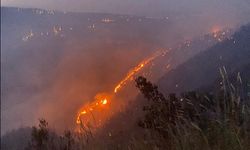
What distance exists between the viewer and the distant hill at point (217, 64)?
8.72 metres

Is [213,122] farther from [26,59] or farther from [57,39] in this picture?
[26,59]

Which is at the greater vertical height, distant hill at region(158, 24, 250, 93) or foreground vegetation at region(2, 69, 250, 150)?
distant hill at region(158, 24, 250, 93)

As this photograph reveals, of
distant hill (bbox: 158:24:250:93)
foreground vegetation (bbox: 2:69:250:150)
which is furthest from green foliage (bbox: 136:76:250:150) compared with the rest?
distant hill (bbox: 158:24:250:93)

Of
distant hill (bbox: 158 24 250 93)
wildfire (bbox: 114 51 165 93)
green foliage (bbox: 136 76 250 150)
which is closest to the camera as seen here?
green foliage (bbox: 136 76 250 150)

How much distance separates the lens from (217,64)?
11219mm

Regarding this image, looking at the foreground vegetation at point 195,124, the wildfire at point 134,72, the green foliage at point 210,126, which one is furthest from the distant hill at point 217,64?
the wildfire at point 134,72

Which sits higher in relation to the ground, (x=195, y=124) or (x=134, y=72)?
(x=134, y=72)

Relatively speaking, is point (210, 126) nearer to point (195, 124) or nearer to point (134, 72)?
point (195, 124)

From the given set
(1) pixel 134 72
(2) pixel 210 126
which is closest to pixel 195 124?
(2) pixel 210 126

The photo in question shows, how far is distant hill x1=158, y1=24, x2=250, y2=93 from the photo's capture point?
872 cm

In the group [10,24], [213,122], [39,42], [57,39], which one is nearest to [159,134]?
[213,122]

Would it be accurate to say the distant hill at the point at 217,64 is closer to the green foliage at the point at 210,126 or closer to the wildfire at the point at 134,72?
the green foliage at the point at 210,126

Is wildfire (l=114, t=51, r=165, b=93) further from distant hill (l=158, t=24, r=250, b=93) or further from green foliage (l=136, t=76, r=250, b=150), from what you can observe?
green foliage (l=136, t=76, r=250, b=150)

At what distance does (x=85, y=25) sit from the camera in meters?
37.8
